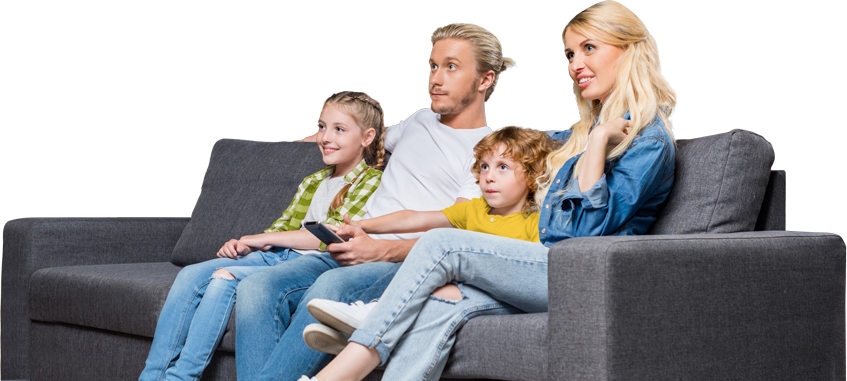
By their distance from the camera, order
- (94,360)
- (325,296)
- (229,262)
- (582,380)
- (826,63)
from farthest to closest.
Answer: (826,63)
(94,360)
(229,262)
(325,296)
(582,380)

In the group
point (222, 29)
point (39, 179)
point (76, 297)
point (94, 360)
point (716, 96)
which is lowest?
point (94, 360)

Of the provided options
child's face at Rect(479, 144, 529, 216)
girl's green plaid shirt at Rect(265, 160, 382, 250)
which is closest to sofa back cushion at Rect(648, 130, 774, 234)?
child's face at Rect(479, 144, 529, 216)

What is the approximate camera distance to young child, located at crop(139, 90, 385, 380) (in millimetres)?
1899

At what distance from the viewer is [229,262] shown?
82.7 inches

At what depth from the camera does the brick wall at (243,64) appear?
446cm

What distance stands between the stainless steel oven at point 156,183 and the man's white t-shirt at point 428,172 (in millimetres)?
2098

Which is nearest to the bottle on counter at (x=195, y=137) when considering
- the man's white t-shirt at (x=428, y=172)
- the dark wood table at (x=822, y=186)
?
the man's white t-shirt at (x=428, y=172)

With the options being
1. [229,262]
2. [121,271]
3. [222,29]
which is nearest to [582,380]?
[229,262]

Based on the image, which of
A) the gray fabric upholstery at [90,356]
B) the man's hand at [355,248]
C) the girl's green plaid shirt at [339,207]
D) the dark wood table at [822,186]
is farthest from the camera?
the dark wood table at [822,186]

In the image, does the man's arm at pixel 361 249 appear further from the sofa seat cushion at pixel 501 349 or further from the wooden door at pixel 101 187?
the wooden door at pixel 101 187

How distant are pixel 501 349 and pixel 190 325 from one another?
2.59ft

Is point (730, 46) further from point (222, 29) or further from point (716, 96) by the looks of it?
point (222, 29)

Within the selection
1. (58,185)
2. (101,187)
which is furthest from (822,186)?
(58,185)

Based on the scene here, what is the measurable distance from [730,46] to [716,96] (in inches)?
10.3
